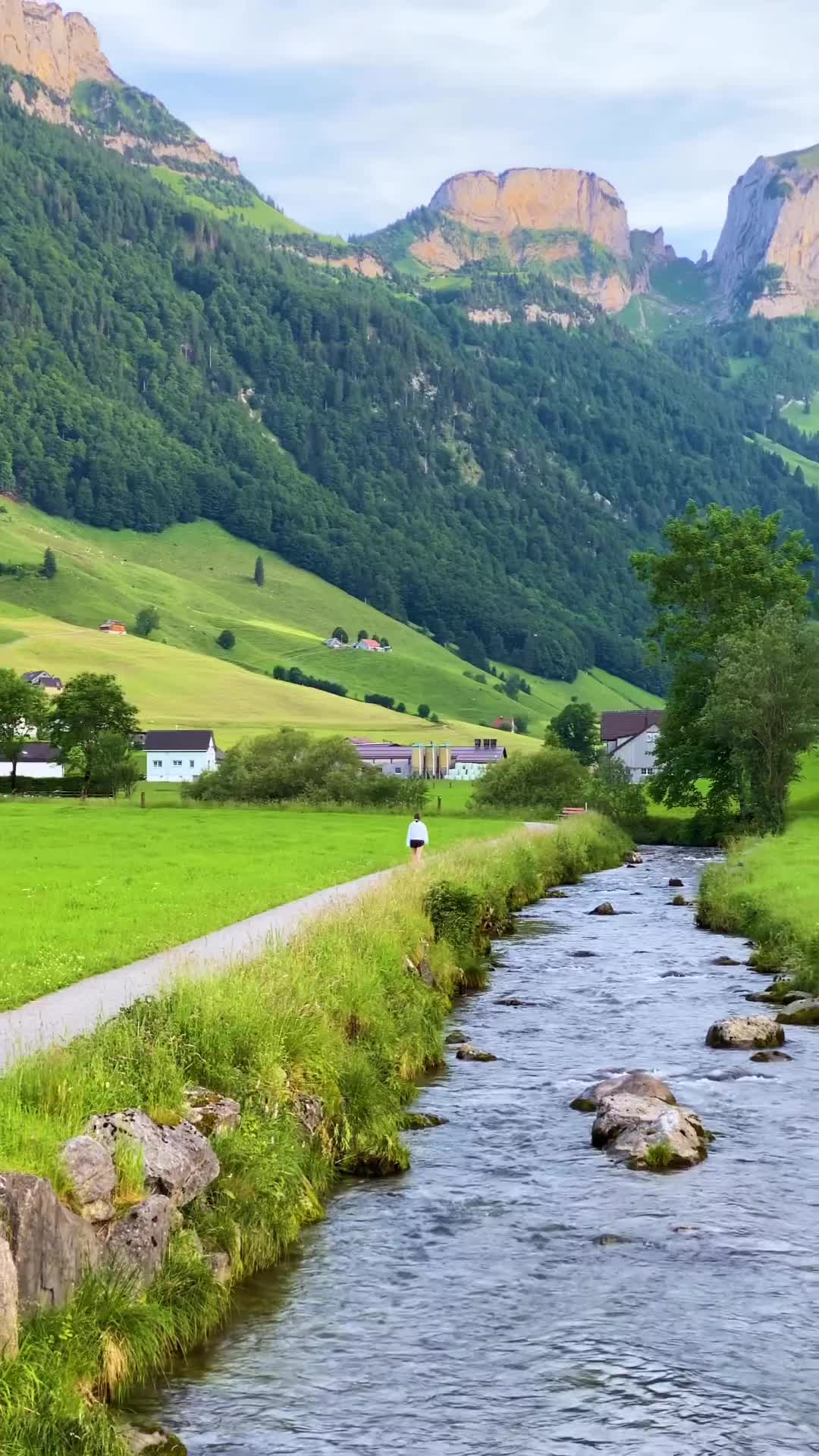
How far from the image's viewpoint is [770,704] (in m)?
84.5

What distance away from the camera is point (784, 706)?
8519cm

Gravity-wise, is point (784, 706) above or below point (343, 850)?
above

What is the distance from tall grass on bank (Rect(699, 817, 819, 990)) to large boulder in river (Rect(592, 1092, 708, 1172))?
1484cm

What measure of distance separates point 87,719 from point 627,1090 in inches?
5486

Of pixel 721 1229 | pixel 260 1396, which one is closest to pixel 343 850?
pixel 721 1229

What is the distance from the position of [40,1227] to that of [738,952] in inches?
1447

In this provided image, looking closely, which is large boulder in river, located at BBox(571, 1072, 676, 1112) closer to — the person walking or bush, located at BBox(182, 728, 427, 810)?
the person walking

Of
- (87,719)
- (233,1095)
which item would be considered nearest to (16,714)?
(87,719)

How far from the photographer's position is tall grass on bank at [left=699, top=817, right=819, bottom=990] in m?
42.4

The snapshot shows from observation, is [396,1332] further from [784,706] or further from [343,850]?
[784,706]

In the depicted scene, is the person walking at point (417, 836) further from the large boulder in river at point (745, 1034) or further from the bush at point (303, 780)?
the bush at point (303, 780)

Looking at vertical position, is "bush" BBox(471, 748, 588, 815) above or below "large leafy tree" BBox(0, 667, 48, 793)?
below

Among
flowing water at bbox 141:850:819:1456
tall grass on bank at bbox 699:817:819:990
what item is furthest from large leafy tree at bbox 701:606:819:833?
flowing water at bbox 141:850:819:1456

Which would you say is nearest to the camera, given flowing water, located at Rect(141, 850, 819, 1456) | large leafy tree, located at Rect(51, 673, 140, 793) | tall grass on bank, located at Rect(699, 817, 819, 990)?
flowing water, located at Rect(141, 850, 819, 1456)
